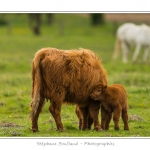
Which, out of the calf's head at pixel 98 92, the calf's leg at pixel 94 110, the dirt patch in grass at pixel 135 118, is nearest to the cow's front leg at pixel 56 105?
the calf's head at pixel 98 92

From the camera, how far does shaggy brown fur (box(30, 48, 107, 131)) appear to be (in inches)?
376

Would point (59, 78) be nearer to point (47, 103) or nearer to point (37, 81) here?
point (37, 81)

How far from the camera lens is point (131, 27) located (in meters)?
26.6

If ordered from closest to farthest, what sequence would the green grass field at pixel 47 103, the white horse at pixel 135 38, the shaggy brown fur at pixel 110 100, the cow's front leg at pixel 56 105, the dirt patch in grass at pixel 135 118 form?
the cow's front leg at pixel 56 105 → the shaggy brown fur at pixel 110 100 → the green grass field at pixel 47 103 → the dirt patch in grass at pixel 135 118 → the white horse at pixel 135 38

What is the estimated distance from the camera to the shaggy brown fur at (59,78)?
955cm

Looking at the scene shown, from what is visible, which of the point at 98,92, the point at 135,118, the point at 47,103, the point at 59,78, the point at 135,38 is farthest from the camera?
the point at 135,38

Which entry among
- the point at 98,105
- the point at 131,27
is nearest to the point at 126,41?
the point at 131,27

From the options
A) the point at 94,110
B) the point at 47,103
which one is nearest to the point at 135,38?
the point at 47,103

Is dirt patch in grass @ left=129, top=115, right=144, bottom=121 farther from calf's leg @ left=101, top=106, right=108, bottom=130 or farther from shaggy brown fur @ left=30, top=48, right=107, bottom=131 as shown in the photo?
shaggy brown fur @ left=30, top=48, right=107, bottom=131

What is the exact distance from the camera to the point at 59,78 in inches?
377

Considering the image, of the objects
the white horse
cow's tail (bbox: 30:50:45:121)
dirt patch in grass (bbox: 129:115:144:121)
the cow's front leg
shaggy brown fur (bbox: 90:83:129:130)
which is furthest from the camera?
the white horse

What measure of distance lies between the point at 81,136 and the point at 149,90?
6622mm

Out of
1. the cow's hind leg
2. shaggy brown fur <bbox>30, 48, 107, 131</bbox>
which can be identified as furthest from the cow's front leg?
the cow's hind leg

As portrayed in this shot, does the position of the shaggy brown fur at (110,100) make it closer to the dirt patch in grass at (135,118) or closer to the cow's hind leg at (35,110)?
the cow's hind leg at (35,110)
